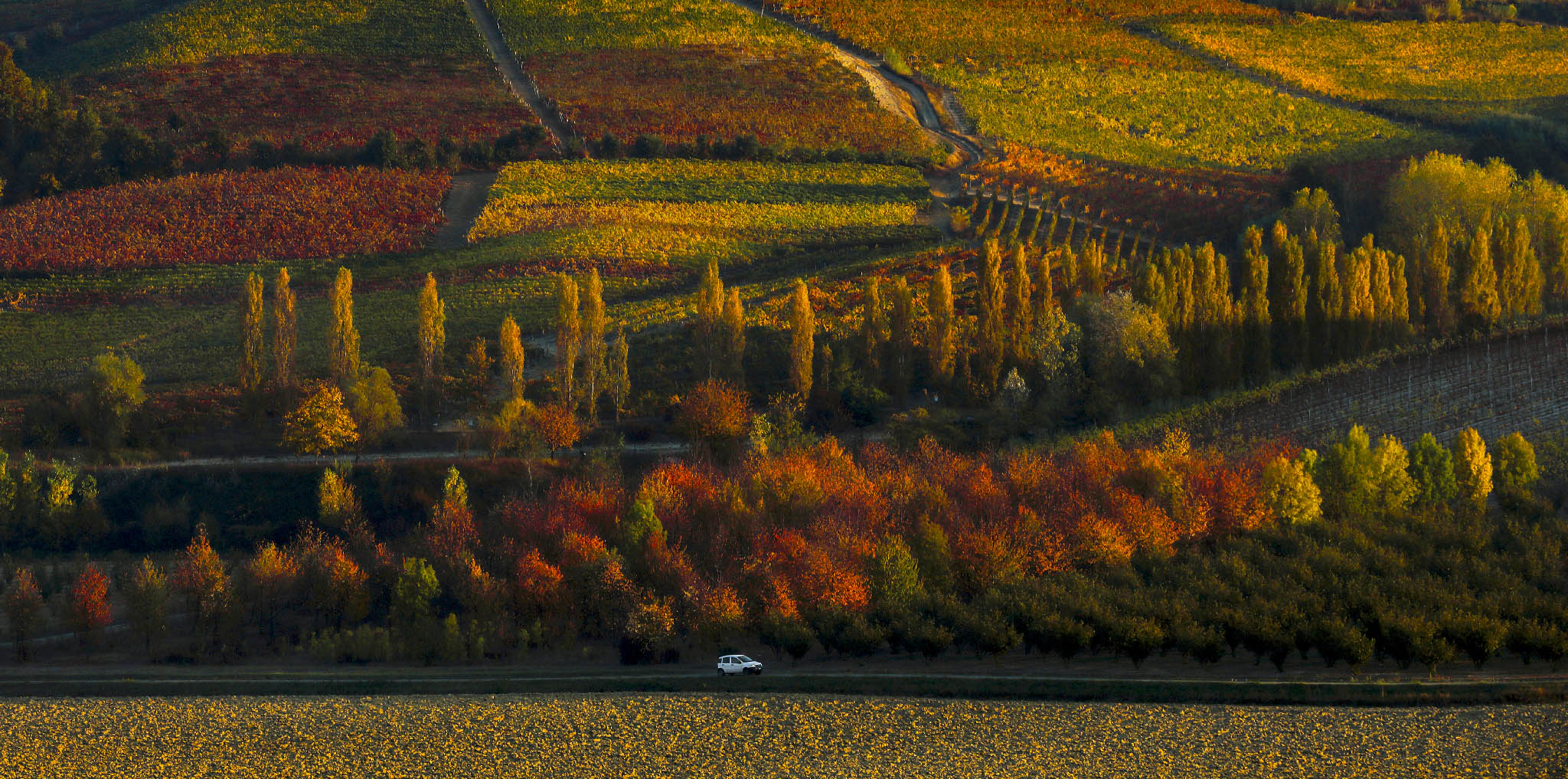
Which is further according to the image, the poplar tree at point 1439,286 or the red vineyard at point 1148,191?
the red vineyard at point 1148,191

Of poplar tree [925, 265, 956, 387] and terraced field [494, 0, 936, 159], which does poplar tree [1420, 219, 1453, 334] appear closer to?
poplar tree [925, 265, 956, 387]

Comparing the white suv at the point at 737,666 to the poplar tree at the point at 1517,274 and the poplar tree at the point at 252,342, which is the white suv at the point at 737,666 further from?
the poplar tree at the point at 1517,274

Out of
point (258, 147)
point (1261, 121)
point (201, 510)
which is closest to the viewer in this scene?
point (201, 510)

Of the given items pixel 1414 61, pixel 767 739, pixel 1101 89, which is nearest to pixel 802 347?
pixel 767 739

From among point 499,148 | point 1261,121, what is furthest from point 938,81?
point 499,148

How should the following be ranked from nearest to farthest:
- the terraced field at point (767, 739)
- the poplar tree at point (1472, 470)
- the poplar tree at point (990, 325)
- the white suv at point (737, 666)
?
the terraced field at point (767, 739)
the white suv at point (737, 666)
the poplar tree at point (1472, 470)
the poplar tree at point (990, 325)

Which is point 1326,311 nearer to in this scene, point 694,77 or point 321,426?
point 321,426

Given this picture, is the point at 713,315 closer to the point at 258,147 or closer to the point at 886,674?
the point at 886,674

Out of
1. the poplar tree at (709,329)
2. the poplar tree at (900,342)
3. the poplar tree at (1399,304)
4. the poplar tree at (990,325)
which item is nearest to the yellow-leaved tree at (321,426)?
the poplar tree at (709,329)
